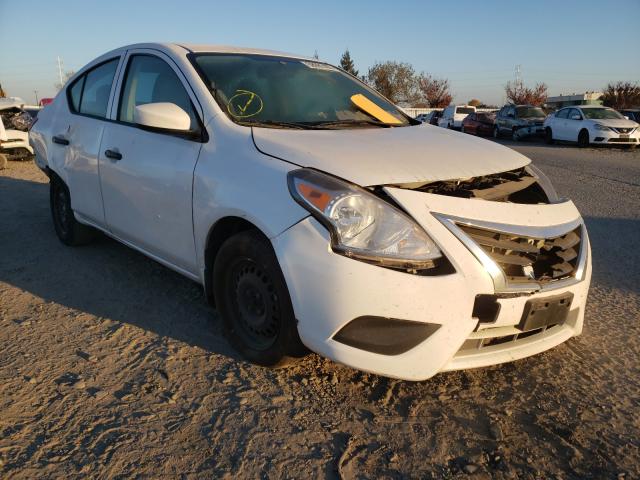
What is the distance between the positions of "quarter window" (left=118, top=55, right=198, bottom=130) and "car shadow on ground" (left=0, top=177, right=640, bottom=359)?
120 centimetres

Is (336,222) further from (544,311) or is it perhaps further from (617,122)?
(617,122)

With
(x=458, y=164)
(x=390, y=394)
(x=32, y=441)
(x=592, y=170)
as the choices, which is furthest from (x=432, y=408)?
(x=592, y=170)

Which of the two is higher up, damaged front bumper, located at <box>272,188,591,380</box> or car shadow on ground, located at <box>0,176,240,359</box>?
damaged front bumper, located at <box>272,188,591,380</box>

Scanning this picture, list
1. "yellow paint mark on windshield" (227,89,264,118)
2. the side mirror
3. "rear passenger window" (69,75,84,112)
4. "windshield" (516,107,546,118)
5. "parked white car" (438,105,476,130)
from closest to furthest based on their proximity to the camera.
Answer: the side mirror < "yellow paint mark on windshield" (227,89,264,118) < "rear passenger window" (69,75,84,112) < "windshield" (516,107,546,118) < "parked white car" (438,105,476,130)

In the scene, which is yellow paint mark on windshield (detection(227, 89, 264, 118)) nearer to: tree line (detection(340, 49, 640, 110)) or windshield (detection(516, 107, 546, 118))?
windshield (detection(516, 107, 546, 118))

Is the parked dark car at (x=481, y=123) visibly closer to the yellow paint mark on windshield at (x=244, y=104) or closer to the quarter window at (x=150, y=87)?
the quarter window at (x=150, y=87)

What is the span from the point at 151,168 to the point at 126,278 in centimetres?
122

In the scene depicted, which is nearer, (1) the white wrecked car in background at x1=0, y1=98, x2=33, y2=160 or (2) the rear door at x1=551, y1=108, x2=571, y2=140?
(1) the white wrecked car in background at x1=0, y1=98, x2=33, y2=160

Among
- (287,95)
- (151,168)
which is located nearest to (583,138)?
(287,95)

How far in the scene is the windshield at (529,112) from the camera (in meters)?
22.5

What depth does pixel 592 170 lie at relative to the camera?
10.9m

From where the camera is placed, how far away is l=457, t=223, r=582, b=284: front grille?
2.21 m

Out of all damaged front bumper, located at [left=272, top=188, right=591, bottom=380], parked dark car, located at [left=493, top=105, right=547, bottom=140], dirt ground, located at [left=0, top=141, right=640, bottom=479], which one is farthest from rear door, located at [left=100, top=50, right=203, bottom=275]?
parked dark car, located at [left=493, top=105, right=547, bottom=140]

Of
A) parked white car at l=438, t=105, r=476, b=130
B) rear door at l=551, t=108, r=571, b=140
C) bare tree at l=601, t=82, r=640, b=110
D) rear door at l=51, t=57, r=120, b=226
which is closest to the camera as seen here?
rear door at l=51, t=57, r=120, b=226
